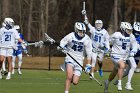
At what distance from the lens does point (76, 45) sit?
53.3ft

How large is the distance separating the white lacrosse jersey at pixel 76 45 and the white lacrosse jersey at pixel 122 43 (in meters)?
2.32

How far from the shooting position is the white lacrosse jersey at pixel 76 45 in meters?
16.2

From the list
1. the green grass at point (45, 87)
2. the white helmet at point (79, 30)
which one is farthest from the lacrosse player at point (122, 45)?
the white helmet at point (79, 30)

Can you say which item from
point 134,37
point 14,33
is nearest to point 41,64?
point 14,33

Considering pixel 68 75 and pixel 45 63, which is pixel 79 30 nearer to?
pixel 68 75

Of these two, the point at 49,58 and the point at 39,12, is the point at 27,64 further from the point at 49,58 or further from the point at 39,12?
Answer: the point at 39,12

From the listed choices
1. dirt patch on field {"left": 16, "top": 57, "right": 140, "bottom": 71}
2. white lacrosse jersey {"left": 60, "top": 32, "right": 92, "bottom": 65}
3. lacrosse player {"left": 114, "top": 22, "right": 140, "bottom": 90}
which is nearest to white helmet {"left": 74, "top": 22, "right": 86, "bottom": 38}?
white lacrosse jersey {"left": 60, "top": 32, "right": 92, "bottom": 65}

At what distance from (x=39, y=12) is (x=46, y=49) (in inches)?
507

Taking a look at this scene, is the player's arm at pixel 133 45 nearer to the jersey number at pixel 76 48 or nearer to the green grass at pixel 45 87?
the green grass at pixel 45 87

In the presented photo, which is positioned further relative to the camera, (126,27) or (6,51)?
(6,51)

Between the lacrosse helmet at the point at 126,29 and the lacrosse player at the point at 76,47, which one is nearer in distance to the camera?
the lacrosse player at the point at 76,47

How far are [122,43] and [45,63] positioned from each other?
51.7ft

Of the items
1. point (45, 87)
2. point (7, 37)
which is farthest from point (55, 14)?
point (45, 87)

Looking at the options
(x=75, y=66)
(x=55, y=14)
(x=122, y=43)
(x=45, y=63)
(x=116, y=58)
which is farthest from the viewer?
(x=55, y=14)
